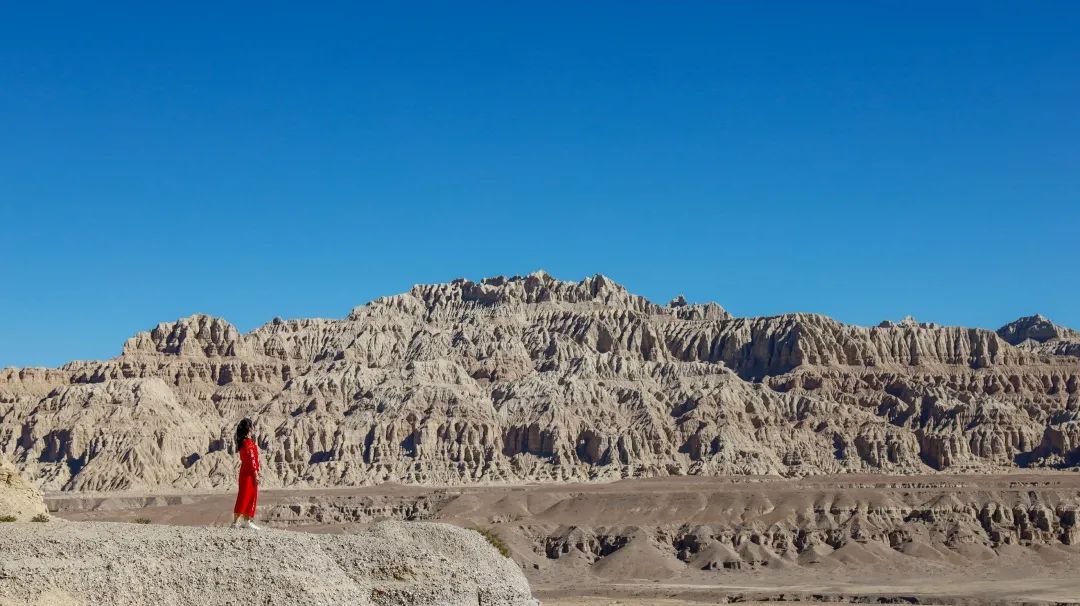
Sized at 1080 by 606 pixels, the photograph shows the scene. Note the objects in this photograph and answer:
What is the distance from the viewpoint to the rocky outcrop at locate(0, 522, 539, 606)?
23750mm

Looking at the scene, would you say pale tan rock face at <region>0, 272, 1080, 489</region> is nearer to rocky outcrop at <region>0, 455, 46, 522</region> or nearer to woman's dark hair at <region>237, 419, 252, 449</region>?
rocky outcrop at <region>0, 455, 46, 522</region>

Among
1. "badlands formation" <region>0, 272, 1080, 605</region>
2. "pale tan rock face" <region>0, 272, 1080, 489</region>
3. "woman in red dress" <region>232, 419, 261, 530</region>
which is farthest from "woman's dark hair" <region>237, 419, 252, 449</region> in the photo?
"pale tan rock face" <region>0, 272, 1080, 489</region>

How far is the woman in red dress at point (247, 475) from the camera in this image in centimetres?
2600

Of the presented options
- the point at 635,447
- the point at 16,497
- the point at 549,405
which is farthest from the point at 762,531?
the point at 16,497

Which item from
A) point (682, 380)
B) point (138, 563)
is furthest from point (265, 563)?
point (682, 380)

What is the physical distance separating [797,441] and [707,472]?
15618 mm

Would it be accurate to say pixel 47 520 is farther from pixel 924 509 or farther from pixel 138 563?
pixel 924 509

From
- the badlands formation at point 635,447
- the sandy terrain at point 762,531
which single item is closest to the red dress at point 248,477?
the sandy terrain at point 762,531

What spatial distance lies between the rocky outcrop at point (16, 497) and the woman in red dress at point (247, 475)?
5.12 meters

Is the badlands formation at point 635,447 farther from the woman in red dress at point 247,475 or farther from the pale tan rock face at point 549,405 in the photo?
the woman in red dress at point 247,475

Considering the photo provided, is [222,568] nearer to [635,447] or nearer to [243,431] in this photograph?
[243,431]

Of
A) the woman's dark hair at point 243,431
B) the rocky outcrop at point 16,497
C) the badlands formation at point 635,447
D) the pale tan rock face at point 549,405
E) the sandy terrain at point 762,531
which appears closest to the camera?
the woman's dark hair at point 243,431

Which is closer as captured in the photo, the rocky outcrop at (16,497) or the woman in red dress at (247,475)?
the woman in red dress at (247,475)

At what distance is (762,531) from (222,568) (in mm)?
91484
